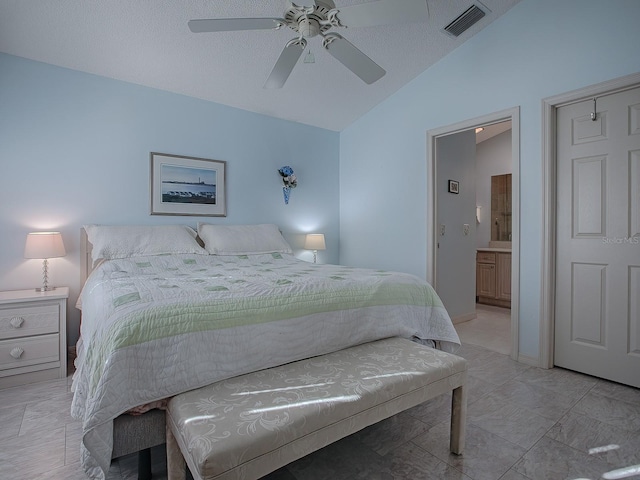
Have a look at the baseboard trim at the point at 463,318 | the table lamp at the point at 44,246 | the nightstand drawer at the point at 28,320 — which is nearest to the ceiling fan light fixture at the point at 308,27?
the table lamp at the point at 44,246

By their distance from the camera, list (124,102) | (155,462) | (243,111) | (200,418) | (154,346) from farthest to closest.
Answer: (243,111)
(124,102)
(155,462)
(154,346)
(200,418)

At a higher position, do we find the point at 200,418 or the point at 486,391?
the point at 200,418

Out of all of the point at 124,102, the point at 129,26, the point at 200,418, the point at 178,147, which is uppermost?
the point at 129,26

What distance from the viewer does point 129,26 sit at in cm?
251

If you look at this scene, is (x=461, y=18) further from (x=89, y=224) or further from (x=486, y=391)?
(x=89, y=224)

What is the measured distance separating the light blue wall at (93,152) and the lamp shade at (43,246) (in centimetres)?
29

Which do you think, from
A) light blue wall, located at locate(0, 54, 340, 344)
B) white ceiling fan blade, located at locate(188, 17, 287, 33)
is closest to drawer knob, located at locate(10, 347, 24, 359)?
light blue wall, located at locate(0, 54, 340, 344)

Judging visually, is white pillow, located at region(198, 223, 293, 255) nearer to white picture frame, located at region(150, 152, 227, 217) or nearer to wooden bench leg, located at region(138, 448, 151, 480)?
white picture frame, located at region(150, 152, 227, 217)

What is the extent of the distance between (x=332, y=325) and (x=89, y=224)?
2.53m

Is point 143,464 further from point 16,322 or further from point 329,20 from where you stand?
point 329,20

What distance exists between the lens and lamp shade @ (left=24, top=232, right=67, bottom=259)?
2.51m

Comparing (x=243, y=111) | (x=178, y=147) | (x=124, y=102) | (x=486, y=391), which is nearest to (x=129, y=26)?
(x=124, y=102)

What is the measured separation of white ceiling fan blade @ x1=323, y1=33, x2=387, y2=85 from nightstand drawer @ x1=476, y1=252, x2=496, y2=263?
3.54 m

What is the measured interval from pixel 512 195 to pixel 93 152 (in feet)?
12.0
